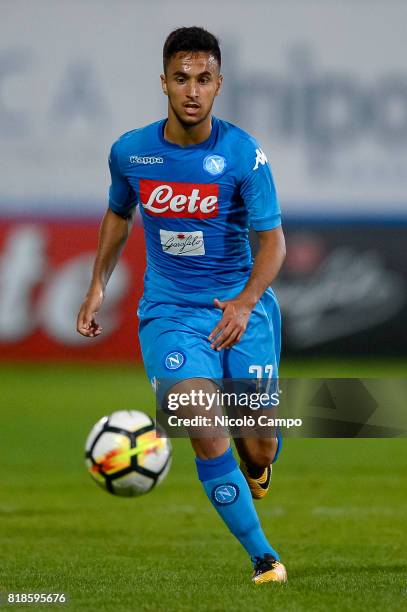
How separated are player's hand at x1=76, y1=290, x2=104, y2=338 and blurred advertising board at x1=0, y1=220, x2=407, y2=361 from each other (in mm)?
9779

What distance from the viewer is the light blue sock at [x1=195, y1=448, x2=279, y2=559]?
5188mm

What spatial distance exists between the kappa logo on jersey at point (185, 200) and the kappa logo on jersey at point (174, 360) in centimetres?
62

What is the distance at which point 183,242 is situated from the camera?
18.0ft

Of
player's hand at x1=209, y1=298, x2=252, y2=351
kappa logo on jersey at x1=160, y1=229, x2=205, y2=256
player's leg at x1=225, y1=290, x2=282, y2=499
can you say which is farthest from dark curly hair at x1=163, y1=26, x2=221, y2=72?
player's leg at x1=225, y1=290, x2=282, y2=499

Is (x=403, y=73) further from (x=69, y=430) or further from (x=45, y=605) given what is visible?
(x=45, y=605)

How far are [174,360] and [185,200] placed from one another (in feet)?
2.33

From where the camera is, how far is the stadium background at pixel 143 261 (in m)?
6.30

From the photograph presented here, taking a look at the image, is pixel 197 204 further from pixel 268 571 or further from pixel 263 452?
pixel 268 571

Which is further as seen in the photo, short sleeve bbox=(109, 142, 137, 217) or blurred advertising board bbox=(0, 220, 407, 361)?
blurred advertising board bbox=(0, 220, 407, 361)

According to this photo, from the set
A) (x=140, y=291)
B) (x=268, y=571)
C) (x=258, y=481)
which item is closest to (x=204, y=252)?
(x=258, y=481)

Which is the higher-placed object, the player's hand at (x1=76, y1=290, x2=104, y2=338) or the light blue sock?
the player's hand at (x1=76, y1=290, x2=104, y2=338)

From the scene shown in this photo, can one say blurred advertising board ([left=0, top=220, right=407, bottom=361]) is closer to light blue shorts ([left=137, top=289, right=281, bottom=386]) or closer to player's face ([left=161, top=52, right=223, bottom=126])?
light blue shorts ([left=137, top=289, right=281, bottom=386])

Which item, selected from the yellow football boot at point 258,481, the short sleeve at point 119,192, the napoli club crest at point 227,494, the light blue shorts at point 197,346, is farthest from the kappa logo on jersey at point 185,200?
the yellow football boot at point 258,481

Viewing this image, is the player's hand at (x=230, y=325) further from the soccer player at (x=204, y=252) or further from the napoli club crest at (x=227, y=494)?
the napoli club crest at (x=227, y=494)
